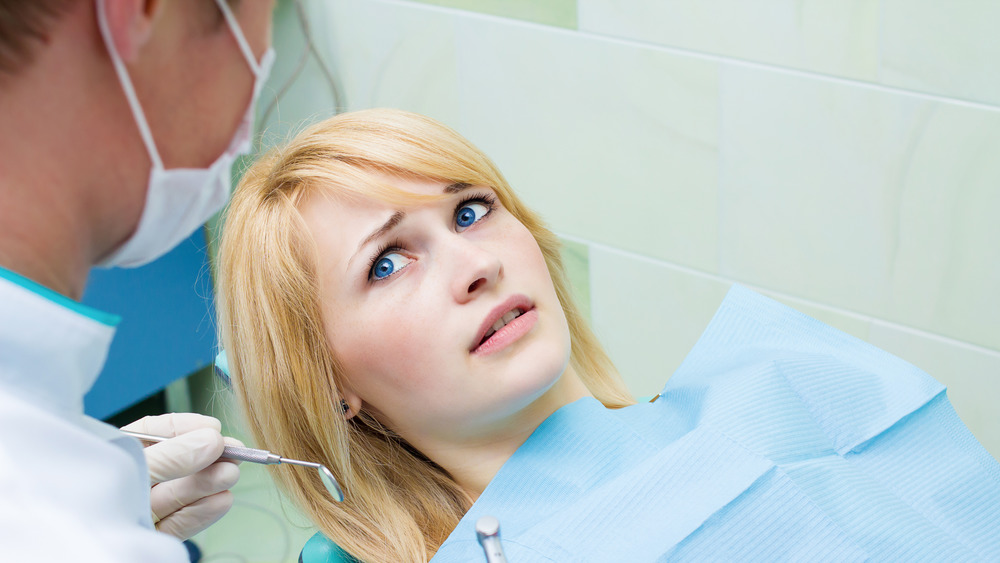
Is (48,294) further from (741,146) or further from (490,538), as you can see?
(741,146)

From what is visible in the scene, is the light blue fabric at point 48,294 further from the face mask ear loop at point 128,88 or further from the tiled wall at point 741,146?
the tiled wall at point 741,146

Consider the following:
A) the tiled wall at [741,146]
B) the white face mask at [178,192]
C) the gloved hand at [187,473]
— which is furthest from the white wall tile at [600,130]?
the white face mask at [178,192]

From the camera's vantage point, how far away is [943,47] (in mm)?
1637

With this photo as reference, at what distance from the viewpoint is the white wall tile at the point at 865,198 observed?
1.70m

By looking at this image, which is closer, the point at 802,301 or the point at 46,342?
the point at 46,342

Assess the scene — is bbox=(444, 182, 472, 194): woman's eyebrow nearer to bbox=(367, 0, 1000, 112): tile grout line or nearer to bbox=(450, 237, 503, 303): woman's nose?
bbox=(450, 237, 503, 303): woman's nose

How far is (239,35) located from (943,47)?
50.1 inches

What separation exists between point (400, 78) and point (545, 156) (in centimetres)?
43

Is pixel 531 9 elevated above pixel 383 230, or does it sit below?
below

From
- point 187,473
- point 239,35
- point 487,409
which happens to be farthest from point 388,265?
point 239,35

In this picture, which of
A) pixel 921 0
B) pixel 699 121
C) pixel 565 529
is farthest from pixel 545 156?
pixel 565 529

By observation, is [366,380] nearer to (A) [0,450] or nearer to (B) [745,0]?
(A) [0,450]

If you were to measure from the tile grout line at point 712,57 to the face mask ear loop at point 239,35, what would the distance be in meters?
1.24

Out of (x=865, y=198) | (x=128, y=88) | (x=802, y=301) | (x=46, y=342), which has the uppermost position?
(x=128, y=88)
